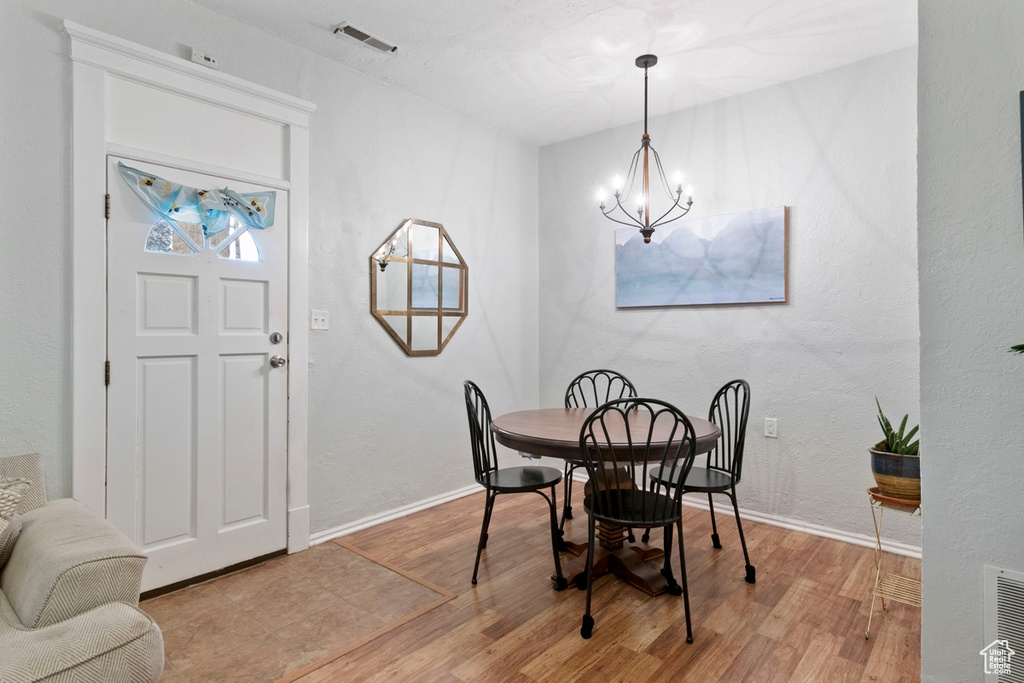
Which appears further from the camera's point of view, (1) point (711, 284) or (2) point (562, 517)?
(1) point (711, 284)

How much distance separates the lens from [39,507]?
1.82 meters

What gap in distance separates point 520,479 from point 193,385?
58.2 inches

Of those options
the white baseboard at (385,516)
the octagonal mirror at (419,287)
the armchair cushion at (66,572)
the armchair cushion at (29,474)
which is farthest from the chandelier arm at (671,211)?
the armchair cushion at (29,474)

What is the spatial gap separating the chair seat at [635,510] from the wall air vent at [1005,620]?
865mm

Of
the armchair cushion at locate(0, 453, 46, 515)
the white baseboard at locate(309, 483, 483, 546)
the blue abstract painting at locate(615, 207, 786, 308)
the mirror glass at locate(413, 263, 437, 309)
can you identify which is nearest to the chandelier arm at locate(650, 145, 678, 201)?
the blue abstract painting at locate(615, 207, 786, 308)


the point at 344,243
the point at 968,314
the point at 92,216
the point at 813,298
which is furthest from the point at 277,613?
the point at 813,298

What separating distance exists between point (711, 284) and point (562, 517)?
64.2 inches

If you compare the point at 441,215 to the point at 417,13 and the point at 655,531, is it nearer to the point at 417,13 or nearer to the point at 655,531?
the point at 417,13

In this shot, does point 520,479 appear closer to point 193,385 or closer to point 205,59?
point 193,385

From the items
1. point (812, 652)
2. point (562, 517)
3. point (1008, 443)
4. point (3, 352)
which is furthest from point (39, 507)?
point (1008, 443)

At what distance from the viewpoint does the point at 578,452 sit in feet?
6.94

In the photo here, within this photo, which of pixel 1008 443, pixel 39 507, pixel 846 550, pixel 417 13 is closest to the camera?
pixel 1008 443

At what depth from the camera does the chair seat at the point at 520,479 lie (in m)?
2.36

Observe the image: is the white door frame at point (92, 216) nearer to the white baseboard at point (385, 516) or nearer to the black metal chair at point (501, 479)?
the white baseboard at point (385, 516)
